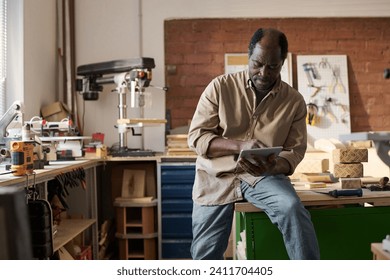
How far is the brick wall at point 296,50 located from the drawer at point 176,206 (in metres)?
0.65

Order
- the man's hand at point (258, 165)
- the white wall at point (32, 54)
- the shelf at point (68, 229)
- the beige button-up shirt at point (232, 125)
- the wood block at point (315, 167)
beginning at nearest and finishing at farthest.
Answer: the man's hand at point (258, 165), the beige button-up shirt at point (232, 125), the shelf at point (68, 229), the wood block at point (315, 167), the white wall at point (32, 54)

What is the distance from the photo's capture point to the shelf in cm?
190

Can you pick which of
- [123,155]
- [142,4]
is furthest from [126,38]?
[123,155]

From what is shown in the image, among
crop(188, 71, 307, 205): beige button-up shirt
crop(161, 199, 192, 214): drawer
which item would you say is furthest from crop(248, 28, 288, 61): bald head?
crop(161, 199, 192, 214): drawer

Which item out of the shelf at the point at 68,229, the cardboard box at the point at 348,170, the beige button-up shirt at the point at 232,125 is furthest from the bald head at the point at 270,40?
the shelf at the point at 68,229

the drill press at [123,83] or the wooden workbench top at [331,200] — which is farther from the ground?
the drill press at [123,83]

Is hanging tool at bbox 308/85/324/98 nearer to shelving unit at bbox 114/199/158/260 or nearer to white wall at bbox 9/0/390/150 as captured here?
Result: white wall at bbox 9/0/390/150

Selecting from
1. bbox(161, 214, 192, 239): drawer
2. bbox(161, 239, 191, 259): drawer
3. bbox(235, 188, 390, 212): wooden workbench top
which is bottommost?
bbox(161, 239, 191, 259): drawer

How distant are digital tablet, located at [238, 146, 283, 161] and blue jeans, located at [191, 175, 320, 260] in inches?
4.5

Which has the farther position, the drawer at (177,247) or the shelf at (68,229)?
the drawer at (177,247)

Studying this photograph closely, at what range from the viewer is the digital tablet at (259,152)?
4.26 ft

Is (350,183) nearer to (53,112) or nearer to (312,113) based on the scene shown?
(312,113)

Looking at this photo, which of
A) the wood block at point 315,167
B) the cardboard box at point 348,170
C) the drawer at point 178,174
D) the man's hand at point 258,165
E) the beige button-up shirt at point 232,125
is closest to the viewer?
the man's hand at point 258,165

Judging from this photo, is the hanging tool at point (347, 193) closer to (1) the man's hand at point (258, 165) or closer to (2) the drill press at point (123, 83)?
→ (1) the man's hand at point (258, 165)
